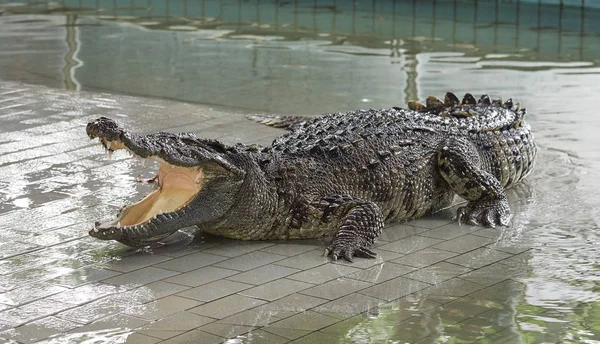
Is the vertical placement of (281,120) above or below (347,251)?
above

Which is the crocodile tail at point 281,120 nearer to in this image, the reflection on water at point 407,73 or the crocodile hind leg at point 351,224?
the reflection on water at point 407,73

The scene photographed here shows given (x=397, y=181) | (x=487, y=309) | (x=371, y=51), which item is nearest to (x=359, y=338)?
(x=487, y=309)

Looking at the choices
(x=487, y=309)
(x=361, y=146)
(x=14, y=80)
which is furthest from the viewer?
(x=14, y=80)

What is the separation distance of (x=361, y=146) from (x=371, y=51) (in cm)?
671

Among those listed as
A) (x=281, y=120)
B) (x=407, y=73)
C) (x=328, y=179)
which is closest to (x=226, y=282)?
(x=328, y=179)

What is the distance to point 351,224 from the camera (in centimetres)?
Result: 547

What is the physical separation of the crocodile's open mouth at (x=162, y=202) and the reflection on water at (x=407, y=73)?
0.93m

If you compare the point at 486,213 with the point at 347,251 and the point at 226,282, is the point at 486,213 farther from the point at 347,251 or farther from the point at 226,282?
the point at 226,282

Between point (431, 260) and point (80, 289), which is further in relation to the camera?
point (431, 260)

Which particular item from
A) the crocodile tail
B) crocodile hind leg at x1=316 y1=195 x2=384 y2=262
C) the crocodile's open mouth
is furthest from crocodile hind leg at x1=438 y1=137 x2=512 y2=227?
the crocodile tail

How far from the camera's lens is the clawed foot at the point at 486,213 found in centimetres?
591

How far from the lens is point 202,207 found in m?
5.41

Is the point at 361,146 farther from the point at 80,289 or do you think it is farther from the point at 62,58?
the point at 62,58

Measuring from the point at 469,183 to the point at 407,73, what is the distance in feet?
16.7
